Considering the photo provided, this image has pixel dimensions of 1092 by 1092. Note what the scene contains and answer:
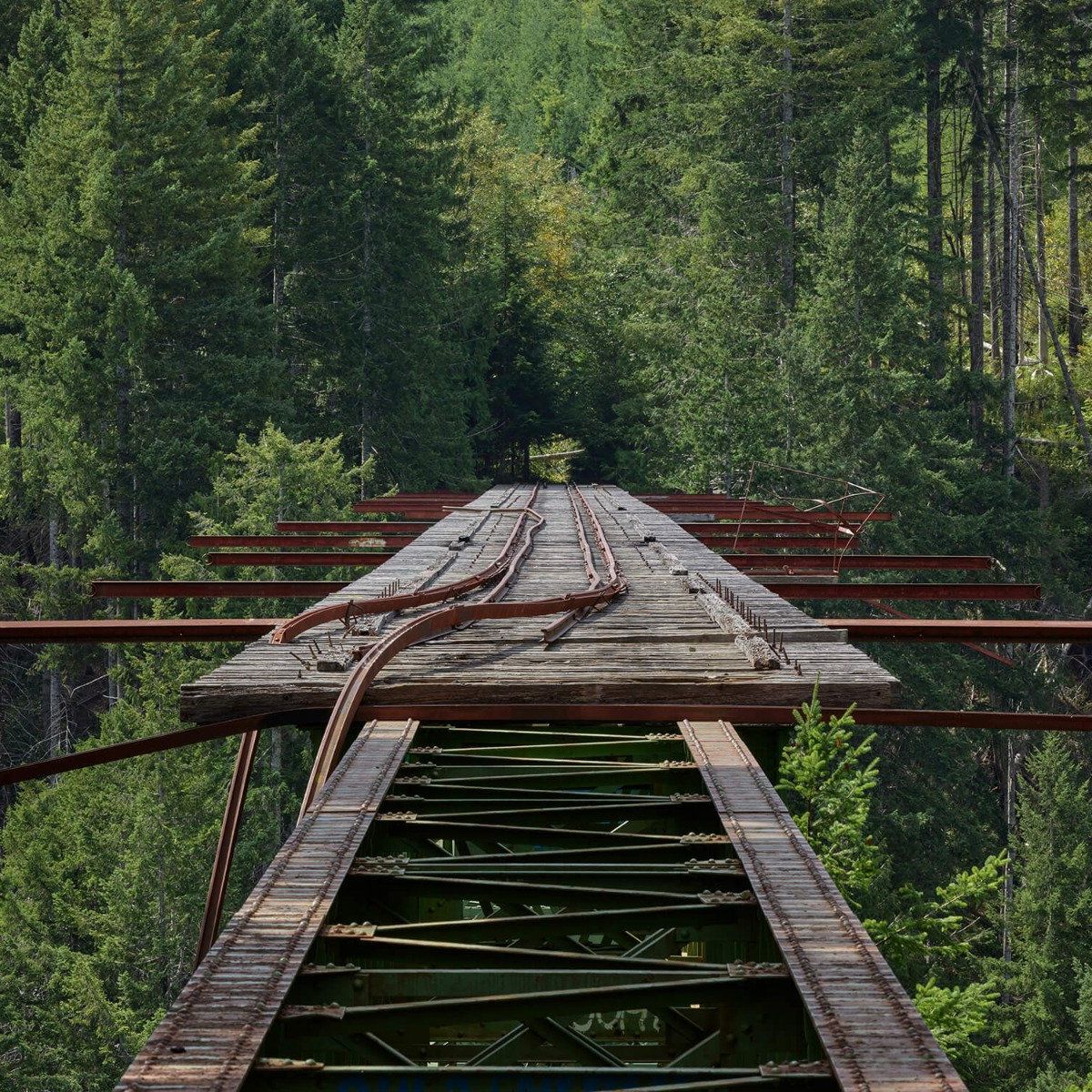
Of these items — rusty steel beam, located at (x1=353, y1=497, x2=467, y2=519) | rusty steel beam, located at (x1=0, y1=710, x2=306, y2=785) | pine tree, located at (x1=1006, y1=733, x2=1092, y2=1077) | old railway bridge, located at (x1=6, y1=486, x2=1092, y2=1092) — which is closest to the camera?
old railway bridge, located at (x1=6, y1=486, x2=1092, y2=1092)

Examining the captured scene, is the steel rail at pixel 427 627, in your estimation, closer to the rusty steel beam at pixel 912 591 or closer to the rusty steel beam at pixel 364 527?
the rusty steel beam at pixel 912 591

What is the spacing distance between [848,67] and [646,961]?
44.7 metres

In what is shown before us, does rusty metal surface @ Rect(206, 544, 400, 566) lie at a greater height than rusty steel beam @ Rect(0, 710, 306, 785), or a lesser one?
greater

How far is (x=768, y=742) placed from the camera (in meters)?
6.95

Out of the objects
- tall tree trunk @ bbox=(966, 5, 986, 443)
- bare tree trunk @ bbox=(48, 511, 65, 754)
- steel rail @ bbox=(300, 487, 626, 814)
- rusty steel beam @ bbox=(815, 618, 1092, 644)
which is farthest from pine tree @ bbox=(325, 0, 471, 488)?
rusty steel beam @ bbox=(815, 618, 1092, 644)

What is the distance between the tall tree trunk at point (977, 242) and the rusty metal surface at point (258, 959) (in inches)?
1565

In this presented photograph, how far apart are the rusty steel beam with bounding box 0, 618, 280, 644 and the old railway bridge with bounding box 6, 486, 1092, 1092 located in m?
0.02

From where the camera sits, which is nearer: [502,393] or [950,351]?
[950,351]

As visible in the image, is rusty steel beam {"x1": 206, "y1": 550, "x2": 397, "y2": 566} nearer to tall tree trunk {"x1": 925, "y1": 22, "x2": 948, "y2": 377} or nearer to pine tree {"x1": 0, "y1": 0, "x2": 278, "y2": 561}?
pine tree {"x1": 0, "y1": 0, "x2": 278, "y2": 561}

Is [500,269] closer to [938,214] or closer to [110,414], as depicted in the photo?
[938,214]

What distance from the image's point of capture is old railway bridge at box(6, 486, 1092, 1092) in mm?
3340

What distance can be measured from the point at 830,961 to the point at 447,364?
43384 millimetres

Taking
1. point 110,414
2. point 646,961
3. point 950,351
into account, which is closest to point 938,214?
point 950,351

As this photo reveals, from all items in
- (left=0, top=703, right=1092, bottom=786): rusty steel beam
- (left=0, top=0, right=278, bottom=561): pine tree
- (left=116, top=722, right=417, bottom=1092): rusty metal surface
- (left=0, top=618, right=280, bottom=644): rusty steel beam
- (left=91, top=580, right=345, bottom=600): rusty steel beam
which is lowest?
(left=116, top=722, right=417, bottom=1092): rusty metal surface
